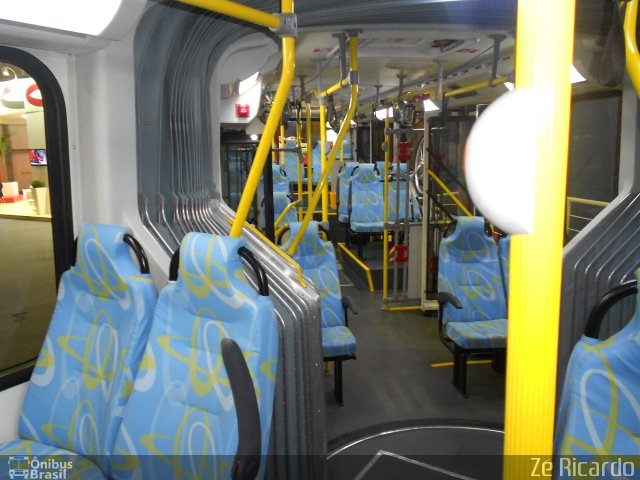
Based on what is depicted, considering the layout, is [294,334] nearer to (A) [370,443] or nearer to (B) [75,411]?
(B) [75,411]

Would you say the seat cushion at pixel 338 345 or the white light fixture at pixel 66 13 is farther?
the seat cushion at pixel 338 345

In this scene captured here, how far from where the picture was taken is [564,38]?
614 mm

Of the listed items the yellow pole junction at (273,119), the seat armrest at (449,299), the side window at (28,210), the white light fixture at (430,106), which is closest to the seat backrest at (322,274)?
the seat armrest at (449,299)

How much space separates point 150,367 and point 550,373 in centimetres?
172

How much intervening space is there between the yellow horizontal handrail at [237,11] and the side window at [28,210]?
112 centimetres

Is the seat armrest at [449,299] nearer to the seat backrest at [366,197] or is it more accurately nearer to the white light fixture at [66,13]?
the white light fixture at [66,13]

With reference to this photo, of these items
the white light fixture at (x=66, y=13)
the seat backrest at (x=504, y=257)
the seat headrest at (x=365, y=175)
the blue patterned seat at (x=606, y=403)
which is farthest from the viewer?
the seat headrest at (x=365, y=175)

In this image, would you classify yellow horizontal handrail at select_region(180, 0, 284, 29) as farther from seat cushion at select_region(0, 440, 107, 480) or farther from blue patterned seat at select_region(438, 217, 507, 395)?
blue patterned seat at select_region(438, 217, 507, 395)

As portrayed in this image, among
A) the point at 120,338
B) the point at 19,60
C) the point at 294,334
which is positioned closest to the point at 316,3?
the point at 19,60

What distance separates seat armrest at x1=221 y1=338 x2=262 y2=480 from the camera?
1680 mm

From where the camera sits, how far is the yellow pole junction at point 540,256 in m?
0.61

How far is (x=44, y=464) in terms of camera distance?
2264mm

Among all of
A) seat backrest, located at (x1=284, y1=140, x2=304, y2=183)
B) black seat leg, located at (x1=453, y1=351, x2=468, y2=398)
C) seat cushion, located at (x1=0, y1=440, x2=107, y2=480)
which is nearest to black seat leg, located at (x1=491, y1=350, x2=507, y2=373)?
black seat leg, located at (x1=453, y1=351, x2=468, y2=398)

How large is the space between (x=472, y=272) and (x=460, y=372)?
2.74ft
